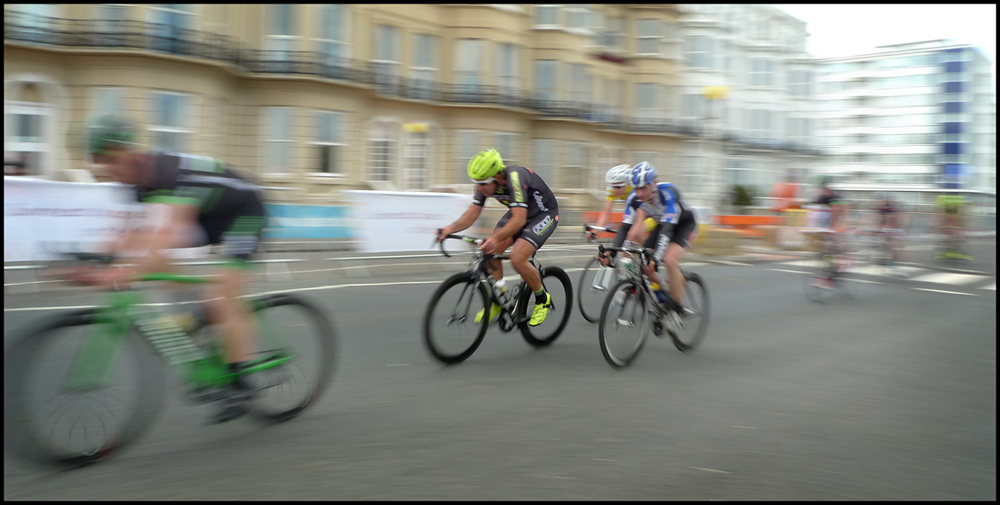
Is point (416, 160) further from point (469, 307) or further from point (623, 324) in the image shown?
point (469, 307)

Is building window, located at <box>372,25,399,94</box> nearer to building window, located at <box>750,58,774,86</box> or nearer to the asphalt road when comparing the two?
the asphalt road

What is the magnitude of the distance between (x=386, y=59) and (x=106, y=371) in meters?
28.3

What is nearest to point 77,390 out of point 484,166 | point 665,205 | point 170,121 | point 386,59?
point 484,166

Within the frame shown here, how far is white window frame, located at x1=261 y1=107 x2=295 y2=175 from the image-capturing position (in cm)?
2653

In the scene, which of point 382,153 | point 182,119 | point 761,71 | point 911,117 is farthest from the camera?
point 911,117

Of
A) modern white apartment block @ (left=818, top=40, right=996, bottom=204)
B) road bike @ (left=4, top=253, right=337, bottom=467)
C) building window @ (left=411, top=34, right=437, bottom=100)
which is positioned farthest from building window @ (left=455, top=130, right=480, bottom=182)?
modern white apartment block @ (left=818, top=40, right=996, bottom=204)

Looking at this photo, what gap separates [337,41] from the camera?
91.7 feet

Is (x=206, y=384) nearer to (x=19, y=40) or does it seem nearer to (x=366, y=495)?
(x=366, y=495)

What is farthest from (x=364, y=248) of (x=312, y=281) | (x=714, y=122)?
(x=714, y=122)

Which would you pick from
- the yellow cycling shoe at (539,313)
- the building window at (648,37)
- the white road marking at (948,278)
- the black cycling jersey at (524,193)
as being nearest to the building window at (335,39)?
the white road marking at (948,278)

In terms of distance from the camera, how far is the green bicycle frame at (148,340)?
4004 millimetres

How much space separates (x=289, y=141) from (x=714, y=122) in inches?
1250

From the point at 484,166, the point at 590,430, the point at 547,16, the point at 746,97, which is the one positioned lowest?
the point at 590,430

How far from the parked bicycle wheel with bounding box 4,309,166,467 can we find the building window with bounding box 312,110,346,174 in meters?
23.9
